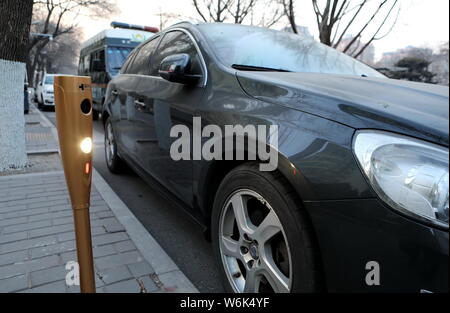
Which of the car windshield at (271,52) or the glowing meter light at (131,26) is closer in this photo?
the car windshield at (271,52)

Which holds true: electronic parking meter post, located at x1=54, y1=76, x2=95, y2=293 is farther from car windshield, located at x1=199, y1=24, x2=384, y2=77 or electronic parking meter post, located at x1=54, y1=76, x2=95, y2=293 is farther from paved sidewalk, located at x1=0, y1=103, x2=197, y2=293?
car windshield, located at x1=199, y1=24, x2=384, y2=77

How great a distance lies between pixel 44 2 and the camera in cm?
2350

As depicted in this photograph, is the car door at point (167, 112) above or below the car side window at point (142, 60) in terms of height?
below

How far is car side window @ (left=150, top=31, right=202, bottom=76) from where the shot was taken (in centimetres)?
233

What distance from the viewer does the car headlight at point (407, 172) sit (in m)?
1.07

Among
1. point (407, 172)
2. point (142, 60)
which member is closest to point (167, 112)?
point (142, 60)

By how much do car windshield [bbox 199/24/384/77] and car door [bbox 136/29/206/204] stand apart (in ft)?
0.63

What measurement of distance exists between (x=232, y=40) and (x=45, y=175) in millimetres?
3076

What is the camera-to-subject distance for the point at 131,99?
339 cm

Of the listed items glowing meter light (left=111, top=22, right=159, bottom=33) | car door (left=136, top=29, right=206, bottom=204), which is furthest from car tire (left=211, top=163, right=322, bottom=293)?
glowing meter light (left=111, top=22, right=159, bottom=33)

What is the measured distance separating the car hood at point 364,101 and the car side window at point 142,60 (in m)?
1.82
